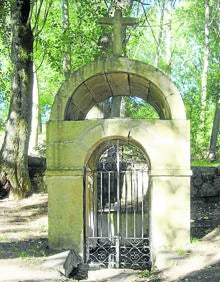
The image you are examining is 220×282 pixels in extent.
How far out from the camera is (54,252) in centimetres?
694

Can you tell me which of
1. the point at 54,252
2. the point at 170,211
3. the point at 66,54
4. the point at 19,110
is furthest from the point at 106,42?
the point at 54,252

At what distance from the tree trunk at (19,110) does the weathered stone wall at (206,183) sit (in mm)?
4997

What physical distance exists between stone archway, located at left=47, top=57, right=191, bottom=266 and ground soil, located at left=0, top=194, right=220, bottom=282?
41cm

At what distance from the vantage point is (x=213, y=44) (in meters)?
26.4

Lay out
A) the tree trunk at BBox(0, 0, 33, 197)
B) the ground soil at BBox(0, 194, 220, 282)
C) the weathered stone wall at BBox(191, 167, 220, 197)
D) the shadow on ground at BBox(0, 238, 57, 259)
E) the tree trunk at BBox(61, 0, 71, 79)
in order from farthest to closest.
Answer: the tree trunk at BBox(61, 0, 71, 79) < the tree trunk at BBox(0, 0, 33, 197) < the weathered stone wall at BBox(191, 167, 220, 197) < the shadow on ground at BBox(0, 238, 57, 259) < the ground soil at BBox(0, 194, 220, 282)

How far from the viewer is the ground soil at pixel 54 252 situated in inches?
223

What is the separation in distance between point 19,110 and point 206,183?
5.93 metres

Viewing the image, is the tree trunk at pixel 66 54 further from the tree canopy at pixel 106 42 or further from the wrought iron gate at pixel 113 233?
the wrought iron gate at pixel 113 233

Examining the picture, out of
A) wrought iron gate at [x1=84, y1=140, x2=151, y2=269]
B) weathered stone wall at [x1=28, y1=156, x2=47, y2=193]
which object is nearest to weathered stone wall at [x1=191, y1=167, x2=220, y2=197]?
wrought iron gate at [x1=84, y1=140, x2=151, y2=269]

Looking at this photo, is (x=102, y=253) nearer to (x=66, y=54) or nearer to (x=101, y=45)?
(x=101, y=45)

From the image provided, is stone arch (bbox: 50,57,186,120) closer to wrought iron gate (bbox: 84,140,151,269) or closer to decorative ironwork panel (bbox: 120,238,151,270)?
wrought iron gate (bbox: 84,140,151,269)

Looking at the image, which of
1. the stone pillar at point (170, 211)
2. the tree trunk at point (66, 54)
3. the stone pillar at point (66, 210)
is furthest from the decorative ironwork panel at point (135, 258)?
the tree trunk at point (66, 54)

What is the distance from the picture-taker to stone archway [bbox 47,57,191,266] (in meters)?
7.04

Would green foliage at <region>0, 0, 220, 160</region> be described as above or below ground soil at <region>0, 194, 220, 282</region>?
above
